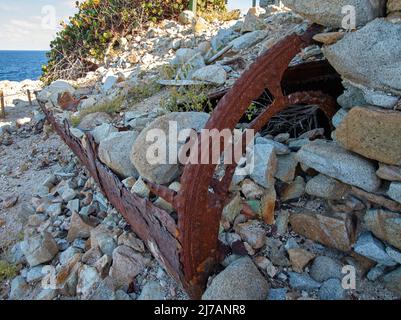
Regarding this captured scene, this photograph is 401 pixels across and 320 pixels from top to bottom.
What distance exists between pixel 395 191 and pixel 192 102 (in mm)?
2236

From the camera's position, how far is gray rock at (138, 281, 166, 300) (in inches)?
90.3

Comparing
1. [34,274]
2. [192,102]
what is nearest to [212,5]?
[192,102]

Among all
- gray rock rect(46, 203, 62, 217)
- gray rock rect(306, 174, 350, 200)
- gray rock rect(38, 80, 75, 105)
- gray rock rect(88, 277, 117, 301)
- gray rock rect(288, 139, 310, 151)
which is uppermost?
gray rock rect(288, 139, 310, 151)

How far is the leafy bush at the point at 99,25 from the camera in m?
9.26

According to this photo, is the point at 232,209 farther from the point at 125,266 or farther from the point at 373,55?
the point at 373,55

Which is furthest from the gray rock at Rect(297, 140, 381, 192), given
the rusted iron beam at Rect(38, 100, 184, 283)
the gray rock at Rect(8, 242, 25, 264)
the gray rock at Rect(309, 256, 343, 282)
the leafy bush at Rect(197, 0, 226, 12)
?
the leafy bush at Rect(197, 0, 226, 12)

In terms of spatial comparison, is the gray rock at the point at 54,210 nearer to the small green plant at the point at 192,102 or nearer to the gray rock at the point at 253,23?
the small green plant at the point at 192,102

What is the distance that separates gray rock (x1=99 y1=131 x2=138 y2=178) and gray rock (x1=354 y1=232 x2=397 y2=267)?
6.10ft

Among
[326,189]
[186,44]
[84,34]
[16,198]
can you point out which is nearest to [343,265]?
[326,189]

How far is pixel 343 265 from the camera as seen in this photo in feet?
6.79

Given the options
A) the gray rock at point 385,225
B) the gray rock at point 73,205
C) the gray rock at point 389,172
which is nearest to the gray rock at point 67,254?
the gray rock at point 73,205

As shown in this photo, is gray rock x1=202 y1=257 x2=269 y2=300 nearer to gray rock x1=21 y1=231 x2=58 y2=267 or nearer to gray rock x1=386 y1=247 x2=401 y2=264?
gray rock x1=386 y1=247 x2=401 y2=264

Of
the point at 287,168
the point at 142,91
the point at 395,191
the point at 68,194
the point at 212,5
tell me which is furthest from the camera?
the point at 212,5

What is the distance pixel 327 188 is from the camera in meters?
2.19
